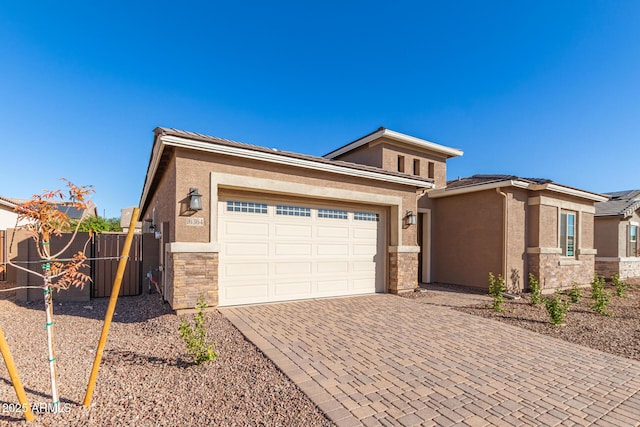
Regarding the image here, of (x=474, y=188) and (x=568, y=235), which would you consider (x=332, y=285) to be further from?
(x=568, y=235)

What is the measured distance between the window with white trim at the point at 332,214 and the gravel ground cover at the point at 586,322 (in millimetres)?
3205

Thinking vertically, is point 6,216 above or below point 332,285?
above

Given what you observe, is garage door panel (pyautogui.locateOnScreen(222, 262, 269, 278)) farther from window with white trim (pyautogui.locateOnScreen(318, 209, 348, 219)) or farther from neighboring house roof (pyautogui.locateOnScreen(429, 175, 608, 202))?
neighboring house roof (pyautogui.locateOnScreen(429, 175, 608, 202))

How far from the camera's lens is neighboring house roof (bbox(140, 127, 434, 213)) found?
5.98 meters

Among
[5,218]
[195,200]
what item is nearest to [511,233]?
[195,200]

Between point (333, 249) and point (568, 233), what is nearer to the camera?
point (333, 249)

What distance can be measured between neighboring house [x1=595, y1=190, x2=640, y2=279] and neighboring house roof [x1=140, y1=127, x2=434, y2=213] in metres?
13.7

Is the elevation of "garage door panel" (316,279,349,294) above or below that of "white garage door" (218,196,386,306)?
below

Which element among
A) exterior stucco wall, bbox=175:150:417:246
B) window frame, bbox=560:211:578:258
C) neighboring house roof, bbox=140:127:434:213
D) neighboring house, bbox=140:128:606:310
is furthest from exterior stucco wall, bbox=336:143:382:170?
window frame, bbox=560:211:578:258

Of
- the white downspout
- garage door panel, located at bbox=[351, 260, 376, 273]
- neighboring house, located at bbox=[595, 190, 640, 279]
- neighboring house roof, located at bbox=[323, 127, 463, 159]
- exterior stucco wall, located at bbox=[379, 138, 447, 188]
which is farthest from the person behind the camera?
neighboring house, located at bbox=[595, 190, 640, 279]

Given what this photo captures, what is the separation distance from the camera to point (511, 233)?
392 inches

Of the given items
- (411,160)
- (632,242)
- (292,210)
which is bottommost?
(632,242)

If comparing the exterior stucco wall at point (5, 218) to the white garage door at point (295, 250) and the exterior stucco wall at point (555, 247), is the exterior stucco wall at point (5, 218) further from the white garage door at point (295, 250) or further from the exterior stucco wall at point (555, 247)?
the exterior stucco wall at point (555, 247)

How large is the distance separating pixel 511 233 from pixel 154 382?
1067cm
